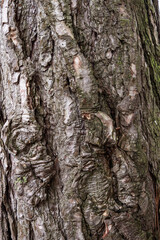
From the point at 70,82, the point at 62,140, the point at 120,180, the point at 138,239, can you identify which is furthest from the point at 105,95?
the point at 138,239

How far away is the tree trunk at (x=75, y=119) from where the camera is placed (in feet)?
2.95

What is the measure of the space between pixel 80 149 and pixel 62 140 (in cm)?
9

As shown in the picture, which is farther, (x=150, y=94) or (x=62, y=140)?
(x=150, y=94)

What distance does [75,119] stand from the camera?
897 mm

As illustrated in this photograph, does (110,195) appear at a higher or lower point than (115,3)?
lower

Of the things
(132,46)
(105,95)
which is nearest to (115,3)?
(132,46)

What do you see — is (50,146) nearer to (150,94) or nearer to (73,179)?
(73,179)

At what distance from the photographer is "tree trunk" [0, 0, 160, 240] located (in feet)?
2.95

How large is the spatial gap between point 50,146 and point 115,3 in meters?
0.68

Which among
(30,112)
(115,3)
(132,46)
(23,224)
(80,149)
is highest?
(115,3)

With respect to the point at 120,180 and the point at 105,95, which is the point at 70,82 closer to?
the point at 105,95

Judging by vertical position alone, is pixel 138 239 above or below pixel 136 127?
below

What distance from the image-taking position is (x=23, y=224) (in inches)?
38.6

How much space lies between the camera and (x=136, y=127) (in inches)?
37.8
